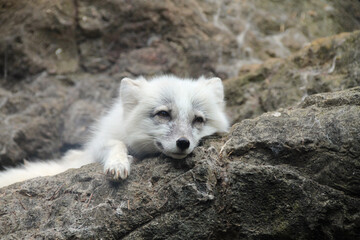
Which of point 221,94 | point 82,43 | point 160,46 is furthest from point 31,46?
point 221,94

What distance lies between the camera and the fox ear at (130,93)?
3885mm

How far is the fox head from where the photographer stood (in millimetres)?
3332

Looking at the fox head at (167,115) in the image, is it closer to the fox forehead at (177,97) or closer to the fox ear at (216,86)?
the fox forehead at (177,97)

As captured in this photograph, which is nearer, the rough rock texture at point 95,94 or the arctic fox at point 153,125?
the arctic fox at point 153,125

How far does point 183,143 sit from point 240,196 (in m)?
0.61

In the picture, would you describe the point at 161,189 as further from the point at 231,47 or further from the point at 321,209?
the point at 231,47

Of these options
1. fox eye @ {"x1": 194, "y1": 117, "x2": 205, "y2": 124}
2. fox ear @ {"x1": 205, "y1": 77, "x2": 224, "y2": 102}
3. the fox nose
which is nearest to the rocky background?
the fox nose

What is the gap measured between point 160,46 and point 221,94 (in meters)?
2.67

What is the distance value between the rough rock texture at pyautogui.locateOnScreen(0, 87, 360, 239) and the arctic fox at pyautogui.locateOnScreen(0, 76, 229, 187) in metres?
0.19

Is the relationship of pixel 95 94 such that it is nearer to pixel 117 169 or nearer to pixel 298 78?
pixel 298 78

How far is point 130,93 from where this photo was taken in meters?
3.90

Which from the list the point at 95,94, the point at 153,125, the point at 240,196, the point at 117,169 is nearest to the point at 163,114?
the point at 153,125

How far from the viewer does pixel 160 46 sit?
6621 mm

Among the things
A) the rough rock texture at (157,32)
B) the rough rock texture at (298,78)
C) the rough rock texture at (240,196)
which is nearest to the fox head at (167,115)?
the rough rock texture at (240,196)
